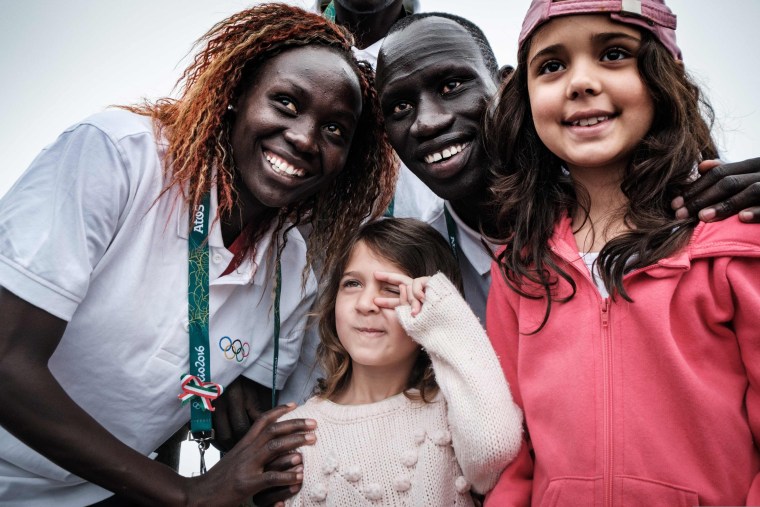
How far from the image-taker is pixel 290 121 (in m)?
2.66

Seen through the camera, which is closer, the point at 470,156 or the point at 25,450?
the point at 25,450

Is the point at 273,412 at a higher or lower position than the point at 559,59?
lower

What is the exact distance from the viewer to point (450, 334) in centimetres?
231

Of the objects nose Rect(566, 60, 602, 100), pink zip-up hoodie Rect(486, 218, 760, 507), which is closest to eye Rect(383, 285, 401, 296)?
pink zip-up hoodie Rect(486, 218, 760, 507)

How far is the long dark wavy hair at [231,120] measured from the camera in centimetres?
262

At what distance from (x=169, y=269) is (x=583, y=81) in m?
1.66

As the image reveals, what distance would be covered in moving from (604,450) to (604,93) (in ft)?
3.44

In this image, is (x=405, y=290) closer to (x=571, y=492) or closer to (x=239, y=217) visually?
(x=239, y=217)

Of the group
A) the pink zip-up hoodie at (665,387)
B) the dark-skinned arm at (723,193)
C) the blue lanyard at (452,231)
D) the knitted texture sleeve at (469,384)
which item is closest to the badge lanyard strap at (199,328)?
the knitted texture sleeve at (469,384)

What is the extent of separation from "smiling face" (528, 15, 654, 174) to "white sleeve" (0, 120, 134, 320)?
1.50 metres

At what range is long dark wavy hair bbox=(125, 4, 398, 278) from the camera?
2617 millimetres

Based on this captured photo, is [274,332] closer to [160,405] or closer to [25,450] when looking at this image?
[160,405]

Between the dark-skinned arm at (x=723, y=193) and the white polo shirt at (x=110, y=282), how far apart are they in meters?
1.72

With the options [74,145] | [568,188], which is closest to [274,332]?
[74,145]
